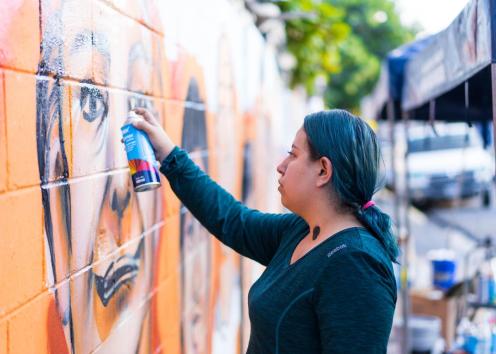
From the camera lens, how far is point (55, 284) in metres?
1.81

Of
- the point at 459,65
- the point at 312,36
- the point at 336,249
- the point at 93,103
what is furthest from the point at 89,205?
the point at 312,36

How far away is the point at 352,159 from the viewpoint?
6.73 feet

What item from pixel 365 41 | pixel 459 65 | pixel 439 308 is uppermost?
pixel 365 41

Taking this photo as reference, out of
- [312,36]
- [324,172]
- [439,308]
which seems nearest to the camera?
[324,172]

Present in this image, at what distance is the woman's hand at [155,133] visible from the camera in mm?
2375

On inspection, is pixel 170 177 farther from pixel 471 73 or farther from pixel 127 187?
pixel 471 73

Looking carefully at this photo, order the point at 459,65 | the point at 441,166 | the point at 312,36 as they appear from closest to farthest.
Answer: the point at 459,65 → the point at 312,36 → the point at 441,166

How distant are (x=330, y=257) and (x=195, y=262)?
6.55ft

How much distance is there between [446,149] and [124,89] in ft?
52.4

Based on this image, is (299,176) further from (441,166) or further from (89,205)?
(441,166)

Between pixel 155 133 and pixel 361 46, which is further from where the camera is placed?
pixel 361 46

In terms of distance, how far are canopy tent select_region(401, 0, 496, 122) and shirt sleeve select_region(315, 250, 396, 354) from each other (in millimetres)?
794

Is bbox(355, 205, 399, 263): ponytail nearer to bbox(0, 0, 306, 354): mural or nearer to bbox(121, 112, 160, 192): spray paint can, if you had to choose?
bbox(121, 112, 160, 192): spray paint can

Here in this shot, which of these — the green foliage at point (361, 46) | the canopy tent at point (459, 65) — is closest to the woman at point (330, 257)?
the canopy tent at point (459, 65)
